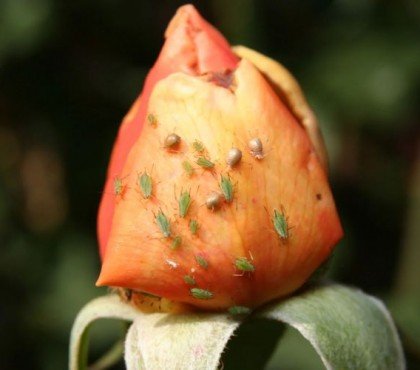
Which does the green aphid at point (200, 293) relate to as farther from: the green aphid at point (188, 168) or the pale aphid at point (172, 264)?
the green aphid at point (188, 168)

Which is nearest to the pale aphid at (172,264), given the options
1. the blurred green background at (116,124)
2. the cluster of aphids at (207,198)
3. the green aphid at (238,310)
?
the cluster of aphids at (207,198)

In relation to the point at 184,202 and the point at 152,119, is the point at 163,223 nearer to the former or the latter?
the point at 184,202

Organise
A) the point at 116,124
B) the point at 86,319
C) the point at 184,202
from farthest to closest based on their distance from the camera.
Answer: the point at 116,124
the point at 86,319
the point at 184,202

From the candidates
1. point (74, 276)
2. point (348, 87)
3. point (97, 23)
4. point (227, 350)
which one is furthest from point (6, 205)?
point (227, 350)

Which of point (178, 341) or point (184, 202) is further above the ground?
point (184, 202)

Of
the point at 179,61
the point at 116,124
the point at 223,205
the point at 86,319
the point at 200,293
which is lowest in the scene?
the point at 116,124

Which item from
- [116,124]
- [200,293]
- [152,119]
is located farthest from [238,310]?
[116,124]

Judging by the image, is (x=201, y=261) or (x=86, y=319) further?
(x=86, y=319)
